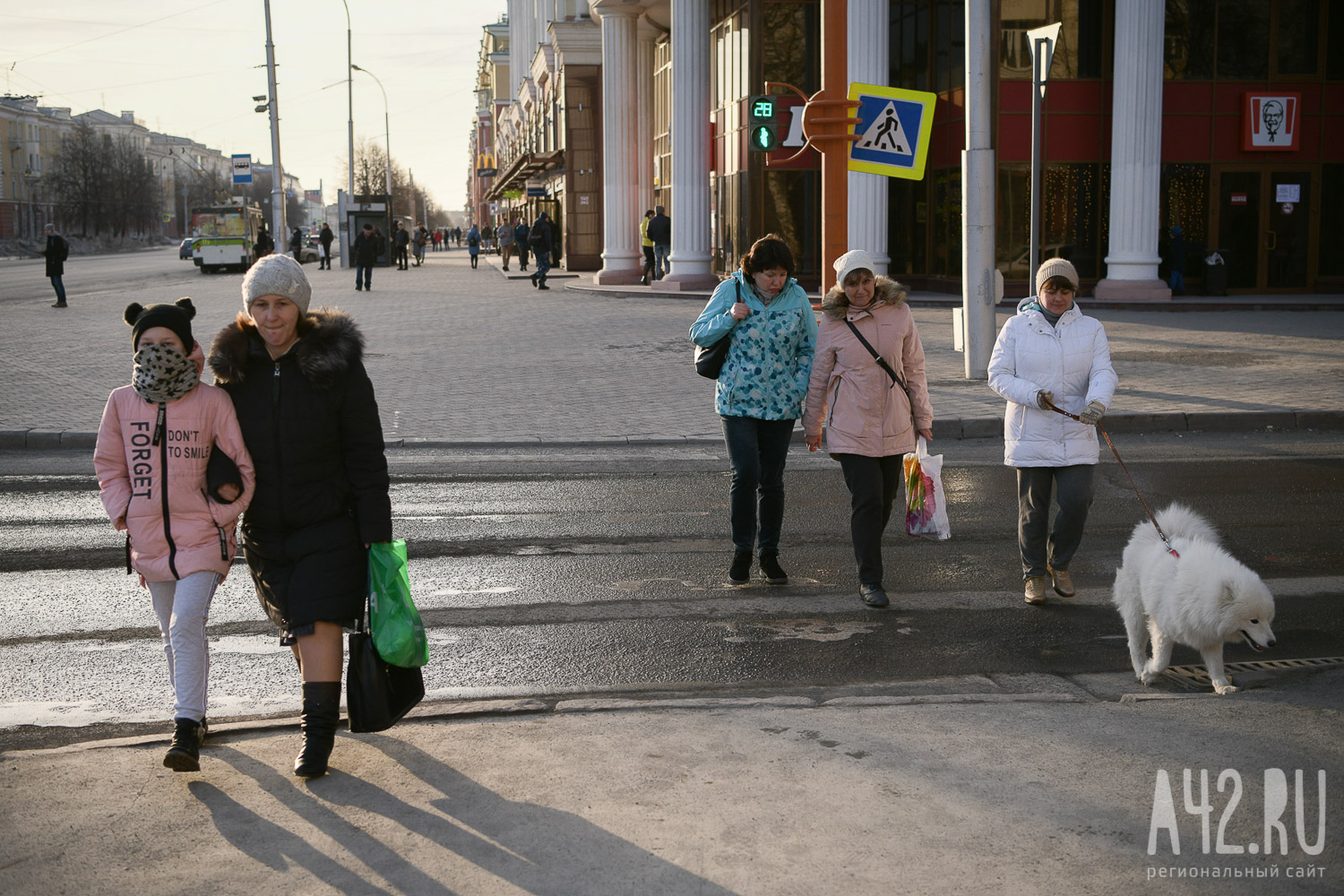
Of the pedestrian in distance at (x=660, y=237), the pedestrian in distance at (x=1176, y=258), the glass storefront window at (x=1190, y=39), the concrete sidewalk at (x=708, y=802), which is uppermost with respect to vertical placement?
the glass storefront window at (x=1190, y=39)

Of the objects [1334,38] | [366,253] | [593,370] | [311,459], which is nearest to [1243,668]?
[311,459]

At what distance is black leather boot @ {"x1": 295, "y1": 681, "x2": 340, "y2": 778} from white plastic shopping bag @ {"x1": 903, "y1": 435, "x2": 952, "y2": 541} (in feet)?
11.3

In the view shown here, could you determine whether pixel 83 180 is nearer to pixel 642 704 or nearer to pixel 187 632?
pixel 187 632

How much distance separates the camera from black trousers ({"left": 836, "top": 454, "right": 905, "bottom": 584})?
20.9ft

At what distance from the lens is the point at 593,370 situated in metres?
16.5

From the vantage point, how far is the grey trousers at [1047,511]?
6.35m

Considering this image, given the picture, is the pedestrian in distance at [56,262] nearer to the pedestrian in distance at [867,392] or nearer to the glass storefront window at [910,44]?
the glass storefront window at [910,44]

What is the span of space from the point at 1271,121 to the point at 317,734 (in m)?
28.3

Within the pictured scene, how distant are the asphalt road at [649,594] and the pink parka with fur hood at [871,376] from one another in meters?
0.85

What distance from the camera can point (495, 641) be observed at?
592cm

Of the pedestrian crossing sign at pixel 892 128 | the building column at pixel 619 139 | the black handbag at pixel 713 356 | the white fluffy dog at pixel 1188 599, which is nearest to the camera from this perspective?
the white fluffy dog at pixel 1188 599

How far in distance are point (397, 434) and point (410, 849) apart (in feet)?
28.0

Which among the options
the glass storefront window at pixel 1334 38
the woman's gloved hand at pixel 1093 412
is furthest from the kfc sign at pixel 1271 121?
the woman's gloved hand at pixel 1093 412

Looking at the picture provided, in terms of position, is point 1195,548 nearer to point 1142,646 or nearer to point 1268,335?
point 1142,646
